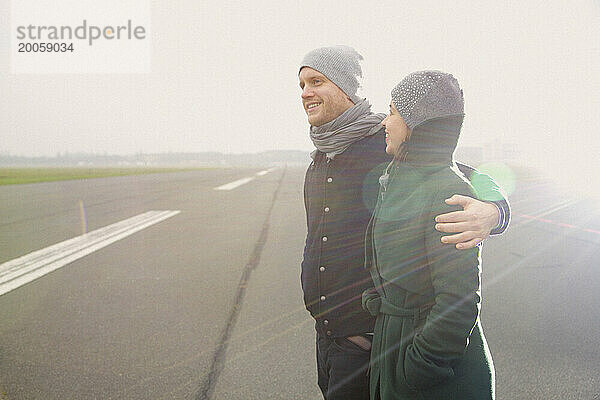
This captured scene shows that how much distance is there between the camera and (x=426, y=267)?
5.17 ft

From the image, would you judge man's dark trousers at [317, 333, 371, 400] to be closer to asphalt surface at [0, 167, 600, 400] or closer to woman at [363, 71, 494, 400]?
woman at [363, 71, 494, 400]

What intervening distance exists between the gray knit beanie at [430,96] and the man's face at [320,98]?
0.58 m

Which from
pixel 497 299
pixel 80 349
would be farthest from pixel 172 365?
pixel 497 299

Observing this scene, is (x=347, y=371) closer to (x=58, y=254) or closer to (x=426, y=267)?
(x=426, y=267)

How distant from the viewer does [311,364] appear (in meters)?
3.96

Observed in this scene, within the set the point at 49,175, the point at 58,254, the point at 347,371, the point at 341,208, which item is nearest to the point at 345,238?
the point at 341,208

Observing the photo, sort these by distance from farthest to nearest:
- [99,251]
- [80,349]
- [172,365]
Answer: [99,251]
[80,349]
[172,365]

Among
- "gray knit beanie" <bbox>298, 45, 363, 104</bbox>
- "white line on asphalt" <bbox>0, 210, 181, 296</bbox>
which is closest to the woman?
"gray knit beanie" <bbox>298, 45, 363, 104</bbox>

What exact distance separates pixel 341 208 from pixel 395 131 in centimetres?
56

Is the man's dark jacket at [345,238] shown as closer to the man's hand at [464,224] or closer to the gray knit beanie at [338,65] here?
the gray knit beanie at [338,65]

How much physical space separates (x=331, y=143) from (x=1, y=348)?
400cm

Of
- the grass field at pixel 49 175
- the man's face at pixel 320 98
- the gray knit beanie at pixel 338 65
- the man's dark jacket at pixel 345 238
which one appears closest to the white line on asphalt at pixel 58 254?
the man's dark jacket at pixel 345 238

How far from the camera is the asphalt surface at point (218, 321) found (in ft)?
11.9

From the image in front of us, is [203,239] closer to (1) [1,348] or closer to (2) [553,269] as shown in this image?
(1) [1,348]
